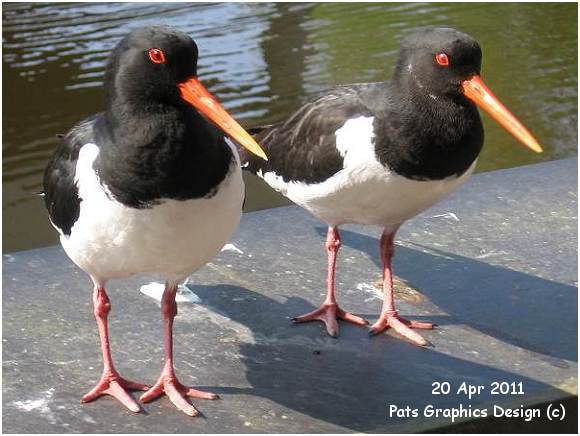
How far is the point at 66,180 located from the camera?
366 cm

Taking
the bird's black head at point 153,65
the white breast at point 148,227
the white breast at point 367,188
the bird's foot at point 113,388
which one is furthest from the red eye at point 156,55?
the bird's foot at point 113,388

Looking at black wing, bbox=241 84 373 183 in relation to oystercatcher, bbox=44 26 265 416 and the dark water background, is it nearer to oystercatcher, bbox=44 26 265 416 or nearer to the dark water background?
oystercatcher, bbox=44 26 265 416

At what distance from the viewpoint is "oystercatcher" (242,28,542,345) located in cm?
410

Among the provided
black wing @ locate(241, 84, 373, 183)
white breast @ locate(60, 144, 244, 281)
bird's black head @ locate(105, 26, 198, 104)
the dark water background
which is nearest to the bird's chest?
black wing @ locate(241, 84, 373, 183)

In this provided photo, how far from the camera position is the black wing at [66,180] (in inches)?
143

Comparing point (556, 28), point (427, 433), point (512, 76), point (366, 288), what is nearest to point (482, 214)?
point (366, 288)

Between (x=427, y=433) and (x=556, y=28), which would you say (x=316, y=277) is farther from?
(x=556, y=28)

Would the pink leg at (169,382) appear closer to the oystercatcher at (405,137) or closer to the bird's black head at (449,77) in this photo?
the oystercatcher at (405,137)

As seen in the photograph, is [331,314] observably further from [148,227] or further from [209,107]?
[209,107]

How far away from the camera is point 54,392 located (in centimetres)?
396

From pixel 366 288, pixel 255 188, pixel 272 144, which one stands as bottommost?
pixel 255 188

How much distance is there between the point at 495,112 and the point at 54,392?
2.31m

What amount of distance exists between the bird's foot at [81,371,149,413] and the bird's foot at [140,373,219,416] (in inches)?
3.2

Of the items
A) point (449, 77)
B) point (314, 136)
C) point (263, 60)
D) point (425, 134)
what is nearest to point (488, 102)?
point (449, 77)
